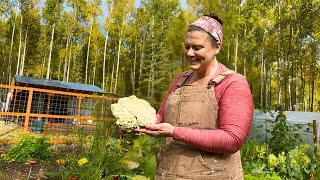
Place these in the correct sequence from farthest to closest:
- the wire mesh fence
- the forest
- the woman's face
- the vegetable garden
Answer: the forest, the wire mesh fence, the vegetable garden, the woman's face

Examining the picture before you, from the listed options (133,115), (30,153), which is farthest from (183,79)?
(30,153)

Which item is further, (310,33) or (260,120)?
(310,33)

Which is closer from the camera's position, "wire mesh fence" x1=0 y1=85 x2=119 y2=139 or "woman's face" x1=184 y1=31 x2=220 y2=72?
"woman's face" x1=184 y1=31 x2=220 y2=72

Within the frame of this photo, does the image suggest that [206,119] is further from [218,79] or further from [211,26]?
[211,26]

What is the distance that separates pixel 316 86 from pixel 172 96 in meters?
35.5

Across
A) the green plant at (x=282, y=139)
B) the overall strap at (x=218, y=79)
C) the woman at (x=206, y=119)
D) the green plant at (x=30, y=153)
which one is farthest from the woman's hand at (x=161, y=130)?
the green plant at (x=30, y=153)

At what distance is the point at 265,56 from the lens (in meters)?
27.9

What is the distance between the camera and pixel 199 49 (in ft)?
4.25

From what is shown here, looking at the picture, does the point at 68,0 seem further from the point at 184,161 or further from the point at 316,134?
the point at 184,161

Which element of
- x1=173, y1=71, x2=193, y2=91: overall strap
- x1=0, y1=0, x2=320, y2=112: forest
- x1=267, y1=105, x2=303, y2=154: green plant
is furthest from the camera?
x1=0, y1=0, x2=320, y2=112: forest

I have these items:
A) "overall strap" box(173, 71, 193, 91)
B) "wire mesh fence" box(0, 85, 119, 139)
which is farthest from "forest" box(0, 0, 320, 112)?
"overall strap" box(173, 71, 193, 91)

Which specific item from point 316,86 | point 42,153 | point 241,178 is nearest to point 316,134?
point 241,178

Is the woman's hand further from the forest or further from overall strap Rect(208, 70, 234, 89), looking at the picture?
the forest

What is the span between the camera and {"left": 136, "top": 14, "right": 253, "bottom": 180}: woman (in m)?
1.20
